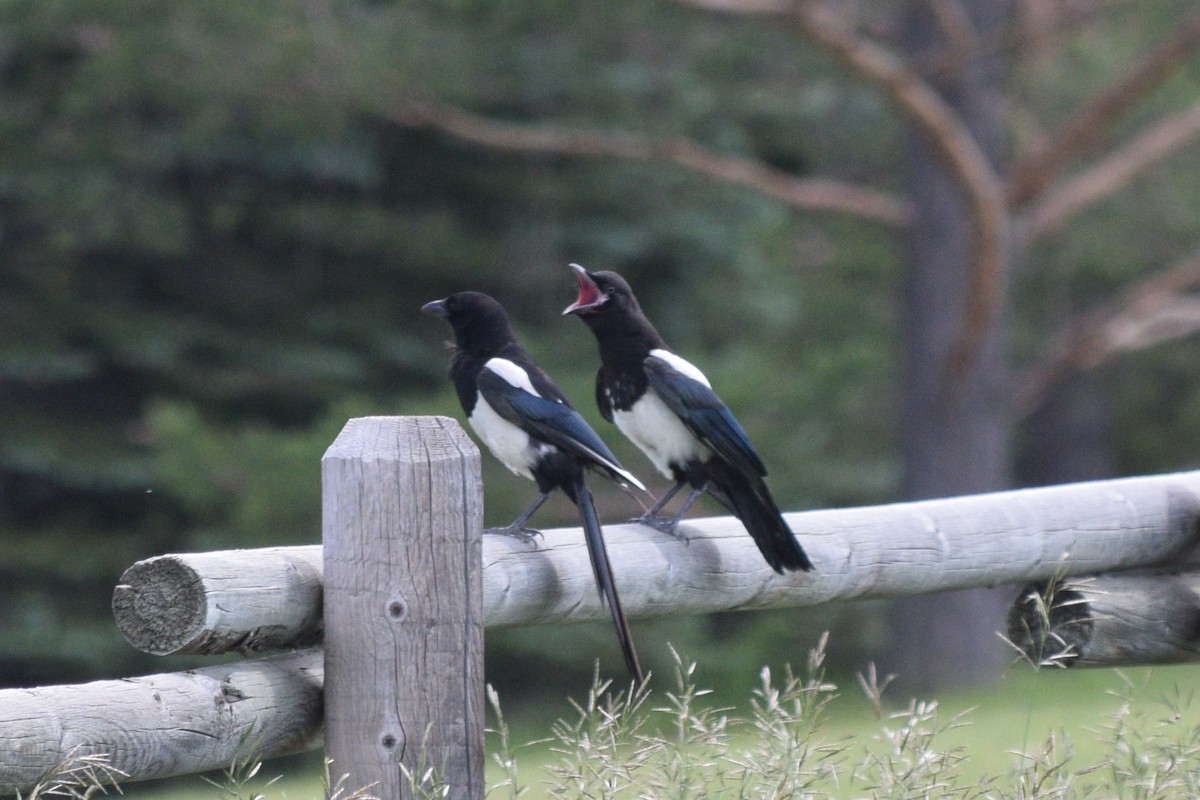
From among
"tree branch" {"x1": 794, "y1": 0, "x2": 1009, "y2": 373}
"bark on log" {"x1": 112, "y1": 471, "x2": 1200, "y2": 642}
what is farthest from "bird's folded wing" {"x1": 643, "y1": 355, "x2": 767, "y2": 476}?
"tree branch" {"x1": 794, "y1": 0, "x2": 1009, "y2": 373}

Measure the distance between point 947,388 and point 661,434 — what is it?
736 centimetres

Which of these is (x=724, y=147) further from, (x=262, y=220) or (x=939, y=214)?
(x=262, y=220)

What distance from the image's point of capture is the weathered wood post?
256cm

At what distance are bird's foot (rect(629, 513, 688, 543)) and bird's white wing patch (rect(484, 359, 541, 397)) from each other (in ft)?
1.67

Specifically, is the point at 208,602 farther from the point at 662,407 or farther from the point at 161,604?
the point at 662,407

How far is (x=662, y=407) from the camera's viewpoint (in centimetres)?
418

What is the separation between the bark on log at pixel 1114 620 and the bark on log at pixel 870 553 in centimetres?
7

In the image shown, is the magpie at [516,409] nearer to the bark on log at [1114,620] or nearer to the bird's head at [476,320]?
the bird's head at [476,320]

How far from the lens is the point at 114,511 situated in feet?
43.8

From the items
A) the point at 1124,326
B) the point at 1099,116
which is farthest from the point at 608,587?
the point at 1124,326

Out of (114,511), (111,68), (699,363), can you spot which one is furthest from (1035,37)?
(114,511)

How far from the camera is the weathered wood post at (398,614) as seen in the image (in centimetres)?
256

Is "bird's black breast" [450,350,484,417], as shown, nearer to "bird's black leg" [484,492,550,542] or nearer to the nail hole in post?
"bird's black leg" [484,492,550,542]

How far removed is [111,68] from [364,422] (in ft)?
27.6
